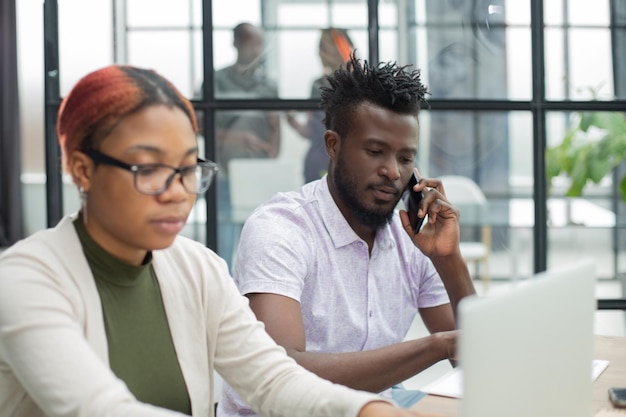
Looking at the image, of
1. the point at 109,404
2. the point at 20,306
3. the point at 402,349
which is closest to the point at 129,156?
the point at 20,306

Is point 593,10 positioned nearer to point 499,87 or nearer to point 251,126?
point 499,87

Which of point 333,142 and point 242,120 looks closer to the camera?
point 333,142

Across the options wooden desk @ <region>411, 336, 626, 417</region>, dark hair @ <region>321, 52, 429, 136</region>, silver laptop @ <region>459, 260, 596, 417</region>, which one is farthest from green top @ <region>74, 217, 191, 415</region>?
dark hair @ <region>321, 52, 429, 136</region>

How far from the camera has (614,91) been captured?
118 inches

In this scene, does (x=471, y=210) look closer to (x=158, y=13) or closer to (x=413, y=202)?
(x=413, y=202)

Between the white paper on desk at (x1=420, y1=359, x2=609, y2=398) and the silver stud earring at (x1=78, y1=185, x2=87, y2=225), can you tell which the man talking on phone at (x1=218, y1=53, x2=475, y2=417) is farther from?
the silver stud earring at (x1=78, y1=185, x2=87, y2=225)

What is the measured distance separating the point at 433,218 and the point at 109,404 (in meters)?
1.18

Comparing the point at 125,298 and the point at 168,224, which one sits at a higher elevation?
the point at 168,224

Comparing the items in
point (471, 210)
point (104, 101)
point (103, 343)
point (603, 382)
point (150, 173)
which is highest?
point (104, 101)

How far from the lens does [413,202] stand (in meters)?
2.32

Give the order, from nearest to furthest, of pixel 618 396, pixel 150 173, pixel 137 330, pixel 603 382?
pixel 150 173
pixel 137 330
pixel 618 396
pixel 603 382

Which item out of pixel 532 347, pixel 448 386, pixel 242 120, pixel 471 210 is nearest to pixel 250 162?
pixel 242 120

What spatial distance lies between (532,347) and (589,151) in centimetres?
222

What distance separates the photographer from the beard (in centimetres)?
222
